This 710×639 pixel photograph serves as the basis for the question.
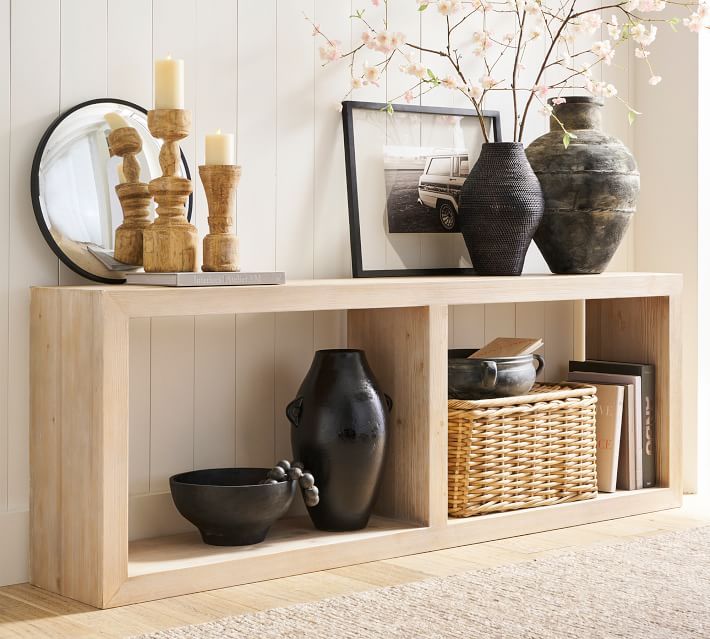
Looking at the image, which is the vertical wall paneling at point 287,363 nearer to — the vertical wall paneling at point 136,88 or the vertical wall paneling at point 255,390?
the vertical wall paneling at point 255,390

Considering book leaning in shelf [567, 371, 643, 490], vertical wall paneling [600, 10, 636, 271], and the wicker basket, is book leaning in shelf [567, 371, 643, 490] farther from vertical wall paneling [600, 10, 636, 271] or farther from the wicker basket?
vertical wall paneling [600, 10, 636, 271]

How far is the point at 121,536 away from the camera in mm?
2029

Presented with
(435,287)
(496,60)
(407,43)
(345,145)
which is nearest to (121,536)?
(435,287)

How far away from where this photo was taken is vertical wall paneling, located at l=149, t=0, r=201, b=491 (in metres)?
2.43

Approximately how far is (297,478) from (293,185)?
0.71 meters

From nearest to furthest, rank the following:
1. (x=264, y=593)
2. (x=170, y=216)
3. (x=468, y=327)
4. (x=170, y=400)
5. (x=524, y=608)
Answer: (x=524, y=608) → (x=264, y=593) → (x=170, y=216) → (x=170, y=400) → (x=468, y=327)

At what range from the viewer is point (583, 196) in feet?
9.03

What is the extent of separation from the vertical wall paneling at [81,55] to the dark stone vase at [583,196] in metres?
1.08

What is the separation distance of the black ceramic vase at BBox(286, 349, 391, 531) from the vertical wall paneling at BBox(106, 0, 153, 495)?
31 cm

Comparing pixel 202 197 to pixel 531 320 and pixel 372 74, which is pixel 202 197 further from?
pixel 531 320

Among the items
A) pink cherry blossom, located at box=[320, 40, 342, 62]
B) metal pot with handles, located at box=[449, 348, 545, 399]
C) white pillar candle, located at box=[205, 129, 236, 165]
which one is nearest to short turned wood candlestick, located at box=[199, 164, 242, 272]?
white pillar candle, located at box=[205, 129, 236, 165]

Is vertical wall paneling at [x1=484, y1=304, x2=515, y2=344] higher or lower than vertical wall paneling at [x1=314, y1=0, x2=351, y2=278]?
below

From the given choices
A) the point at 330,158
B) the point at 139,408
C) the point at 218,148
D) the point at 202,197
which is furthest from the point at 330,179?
the point at 139,408

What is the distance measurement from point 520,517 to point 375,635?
2.72 ft
